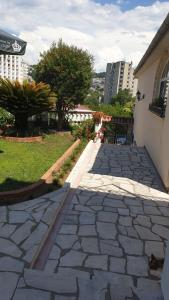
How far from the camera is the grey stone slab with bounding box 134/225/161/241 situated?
4.96 meters

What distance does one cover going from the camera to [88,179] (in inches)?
309

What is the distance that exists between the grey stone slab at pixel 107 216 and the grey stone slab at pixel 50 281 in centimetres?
185

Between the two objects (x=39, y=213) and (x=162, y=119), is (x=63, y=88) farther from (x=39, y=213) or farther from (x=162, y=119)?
(x=39, y=213)

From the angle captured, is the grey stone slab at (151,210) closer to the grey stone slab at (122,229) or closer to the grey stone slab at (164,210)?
the grey stone slab at (164,210)

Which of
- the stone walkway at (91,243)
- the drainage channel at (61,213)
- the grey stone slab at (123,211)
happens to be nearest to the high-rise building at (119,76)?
the drainage channel at (61,213)

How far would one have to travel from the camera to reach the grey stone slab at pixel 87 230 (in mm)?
4922

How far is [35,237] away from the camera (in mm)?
4723

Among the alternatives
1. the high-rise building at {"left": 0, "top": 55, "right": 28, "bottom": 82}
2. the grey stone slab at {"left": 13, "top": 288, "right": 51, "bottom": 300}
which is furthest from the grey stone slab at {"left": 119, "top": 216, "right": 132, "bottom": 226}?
the high-rise building at {"left": 0, "top": 55, "right": 28, "bottom": 82}

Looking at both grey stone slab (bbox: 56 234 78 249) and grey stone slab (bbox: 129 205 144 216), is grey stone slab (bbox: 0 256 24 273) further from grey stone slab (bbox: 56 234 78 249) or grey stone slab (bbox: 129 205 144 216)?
grey stone slab (bbox: 129 205 144 216)

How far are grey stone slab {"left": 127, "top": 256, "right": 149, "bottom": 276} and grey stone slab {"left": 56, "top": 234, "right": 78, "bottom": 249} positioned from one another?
0.98 meters

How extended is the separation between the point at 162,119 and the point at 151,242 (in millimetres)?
4552

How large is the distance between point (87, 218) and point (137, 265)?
156cm

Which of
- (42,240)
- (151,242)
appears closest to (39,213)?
(42,240)

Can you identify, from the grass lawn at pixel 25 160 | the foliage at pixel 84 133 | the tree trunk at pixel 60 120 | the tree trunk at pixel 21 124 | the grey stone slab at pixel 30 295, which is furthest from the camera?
the tree trunk at pixel 60 120
